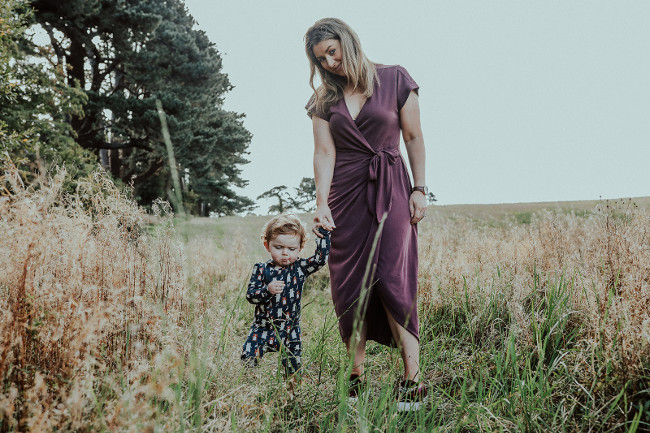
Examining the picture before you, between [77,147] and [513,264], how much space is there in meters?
11.7

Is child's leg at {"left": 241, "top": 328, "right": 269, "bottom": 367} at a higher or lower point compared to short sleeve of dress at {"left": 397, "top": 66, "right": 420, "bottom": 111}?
lower

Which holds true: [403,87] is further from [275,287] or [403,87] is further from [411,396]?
[411,396]

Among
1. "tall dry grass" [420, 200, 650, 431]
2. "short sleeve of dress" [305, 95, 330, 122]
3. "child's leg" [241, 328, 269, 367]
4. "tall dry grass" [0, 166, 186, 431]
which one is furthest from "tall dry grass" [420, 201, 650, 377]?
"tall dry grass" [0, 166, 186, 431]

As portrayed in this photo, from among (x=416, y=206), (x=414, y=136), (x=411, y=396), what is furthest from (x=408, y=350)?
(x=414, y=136)

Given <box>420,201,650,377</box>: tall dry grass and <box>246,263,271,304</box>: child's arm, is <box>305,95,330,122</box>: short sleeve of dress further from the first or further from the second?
<box>420,201,650,377</box>: tall dry grass

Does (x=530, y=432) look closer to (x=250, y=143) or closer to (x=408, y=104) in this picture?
(x=408, y=104)

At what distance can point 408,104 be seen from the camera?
2488mm

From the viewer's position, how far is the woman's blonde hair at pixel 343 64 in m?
2.46

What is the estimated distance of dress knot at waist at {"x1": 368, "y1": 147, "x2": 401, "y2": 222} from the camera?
231 cm

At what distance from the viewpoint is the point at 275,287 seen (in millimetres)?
2270

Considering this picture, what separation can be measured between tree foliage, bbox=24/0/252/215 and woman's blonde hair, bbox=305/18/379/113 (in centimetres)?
1212

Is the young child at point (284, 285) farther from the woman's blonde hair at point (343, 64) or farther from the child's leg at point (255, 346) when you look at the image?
the woman's blonde hair at point (343, 64)

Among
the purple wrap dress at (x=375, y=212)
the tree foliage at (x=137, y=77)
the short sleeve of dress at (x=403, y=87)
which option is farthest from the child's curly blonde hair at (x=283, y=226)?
the tree foliage at (x=137, y=77)

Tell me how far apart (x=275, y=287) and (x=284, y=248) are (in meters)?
0.25
